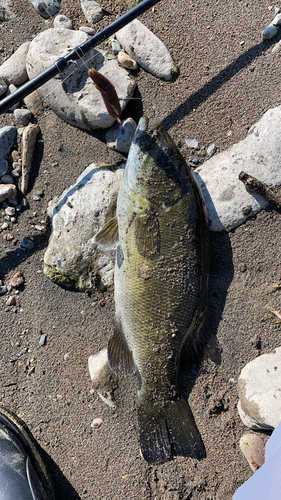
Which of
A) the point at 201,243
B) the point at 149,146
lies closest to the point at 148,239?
the point at 201,243

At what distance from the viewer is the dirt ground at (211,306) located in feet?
9.44

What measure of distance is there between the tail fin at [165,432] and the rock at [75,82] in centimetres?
255

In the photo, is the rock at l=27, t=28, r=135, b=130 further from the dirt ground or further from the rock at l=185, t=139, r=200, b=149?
the rock at l=185, t=139, r=200, b=149

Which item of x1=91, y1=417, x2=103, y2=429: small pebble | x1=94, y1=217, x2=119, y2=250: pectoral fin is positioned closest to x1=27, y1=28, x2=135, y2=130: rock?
x1=94, y1=217, x2=119, y2=250: pectoral fin

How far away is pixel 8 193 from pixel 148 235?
63.6 inches

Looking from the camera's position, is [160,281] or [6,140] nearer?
[160,281]

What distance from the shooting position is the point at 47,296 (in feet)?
10.7

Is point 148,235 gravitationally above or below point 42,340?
above

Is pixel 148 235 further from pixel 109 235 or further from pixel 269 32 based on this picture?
pixel 269 32

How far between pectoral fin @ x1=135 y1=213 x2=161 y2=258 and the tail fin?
1.19 m

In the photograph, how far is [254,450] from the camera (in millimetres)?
2705

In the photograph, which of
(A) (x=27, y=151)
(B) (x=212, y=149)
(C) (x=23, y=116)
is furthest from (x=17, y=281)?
(B) (x=212, y=149)

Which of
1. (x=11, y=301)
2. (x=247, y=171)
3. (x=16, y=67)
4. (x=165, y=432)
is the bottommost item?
(x=165, y=432)

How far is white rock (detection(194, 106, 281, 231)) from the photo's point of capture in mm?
2969
